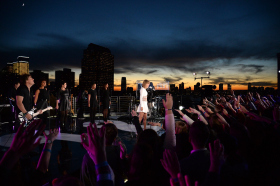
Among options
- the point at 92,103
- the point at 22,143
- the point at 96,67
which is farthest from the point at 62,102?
the point at 96,67

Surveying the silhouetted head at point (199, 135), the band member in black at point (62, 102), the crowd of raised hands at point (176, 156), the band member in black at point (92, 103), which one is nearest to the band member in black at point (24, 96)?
the band member in black at point (62, 102)

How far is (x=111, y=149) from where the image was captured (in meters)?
1.92

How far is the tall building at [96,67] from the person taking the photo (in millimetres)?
96637

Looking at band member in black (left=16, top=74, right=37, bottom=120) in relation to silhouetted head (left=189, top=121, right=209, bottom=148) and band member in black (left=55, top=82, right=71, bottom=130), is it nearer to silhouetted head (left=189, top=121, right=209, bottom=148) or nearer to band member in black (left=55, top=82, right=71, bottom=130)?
band member in black (left=55, top=82, right=71, bottom=130)

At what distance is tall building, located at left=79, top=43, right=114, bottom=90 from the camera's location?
317ft

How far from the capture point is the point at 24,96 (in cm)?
450

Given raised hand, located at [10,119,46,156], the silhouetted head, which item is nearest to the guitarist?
raised hand, located at [10,119,46,156]

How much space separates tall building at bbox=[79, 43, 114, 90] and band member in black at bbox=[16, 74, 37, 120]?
88.9 meters

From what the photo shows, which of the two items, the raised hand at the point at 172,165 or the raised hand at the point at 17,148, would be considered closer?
the raised hand at the point at 17,148

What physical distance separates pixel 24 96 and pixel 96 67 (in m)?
98.5

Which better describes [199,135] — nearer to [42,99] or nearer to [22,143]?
[22,143]

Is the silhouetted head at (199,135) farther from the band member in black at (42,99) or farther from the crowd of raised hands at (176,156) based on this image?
the band member in black at (42,99)

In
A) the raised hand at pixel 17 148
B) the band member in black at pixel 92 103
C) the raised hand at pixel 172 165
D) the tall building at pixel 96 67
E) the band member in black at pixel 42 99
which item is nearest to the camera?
the raised hand at pixel 17 148

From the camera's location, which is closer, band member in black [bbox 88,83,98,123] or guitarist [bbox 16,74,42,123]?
guitarist [bbox 16,74,42,123]
